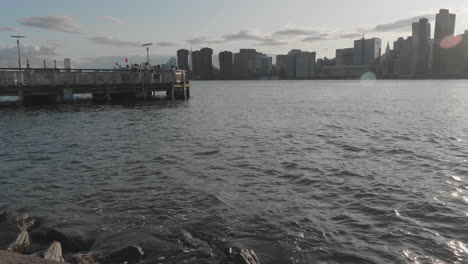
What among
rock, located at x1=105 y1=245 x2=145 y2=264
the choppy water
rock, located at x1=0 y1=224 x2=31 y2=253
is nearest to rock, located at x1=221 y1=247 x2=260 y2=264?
the choppy water

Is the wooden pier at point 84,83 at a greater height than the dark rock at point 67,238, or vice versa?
the wooden pier at point 84,83

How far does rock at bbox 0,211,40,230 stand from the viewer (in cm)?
912

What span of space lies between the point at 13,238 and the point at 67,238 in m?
1.05

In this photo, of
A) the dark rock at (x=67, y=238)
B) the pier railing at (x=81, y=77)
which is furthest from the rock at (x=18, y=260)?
the pier railing at (x=81, y=77)

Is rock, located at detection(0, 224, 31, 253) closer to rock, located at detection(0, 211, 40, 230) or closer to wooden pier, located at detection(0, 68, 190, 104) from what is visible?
rock, located at detection(0, 211, 40, 230)

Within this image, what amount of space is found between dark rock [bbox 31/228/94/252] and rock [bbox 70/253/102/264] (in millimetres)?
626

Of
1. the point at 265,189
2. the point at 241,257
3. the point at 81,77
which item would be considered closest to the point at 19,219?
the point at 241,257

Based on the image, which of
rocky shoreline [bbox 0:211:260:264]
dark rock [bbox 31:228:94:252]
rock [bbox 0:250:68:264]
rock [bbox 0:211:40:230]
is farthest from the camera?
rock [bbox 0:211:40:230]

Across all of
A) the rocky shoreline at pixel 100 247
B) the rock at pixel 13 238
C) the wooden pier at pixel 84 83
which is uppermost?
the wooden pier at pixel 84 83

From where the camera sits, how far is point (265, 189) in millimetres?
12070

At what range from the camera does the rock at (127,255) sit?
742cm

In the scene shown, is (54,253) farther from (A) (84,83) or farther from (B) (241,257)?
(A) (84,83)

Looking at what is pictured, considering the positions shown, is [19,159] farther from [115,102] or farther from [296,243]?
[115,102]

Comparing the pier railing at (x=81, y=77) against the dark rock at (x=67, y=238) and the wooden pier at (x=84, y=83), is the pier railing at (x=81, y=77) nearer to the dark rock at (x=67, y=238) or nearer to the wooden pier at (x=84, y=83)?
the wooden pier at (x=84, y=83)
